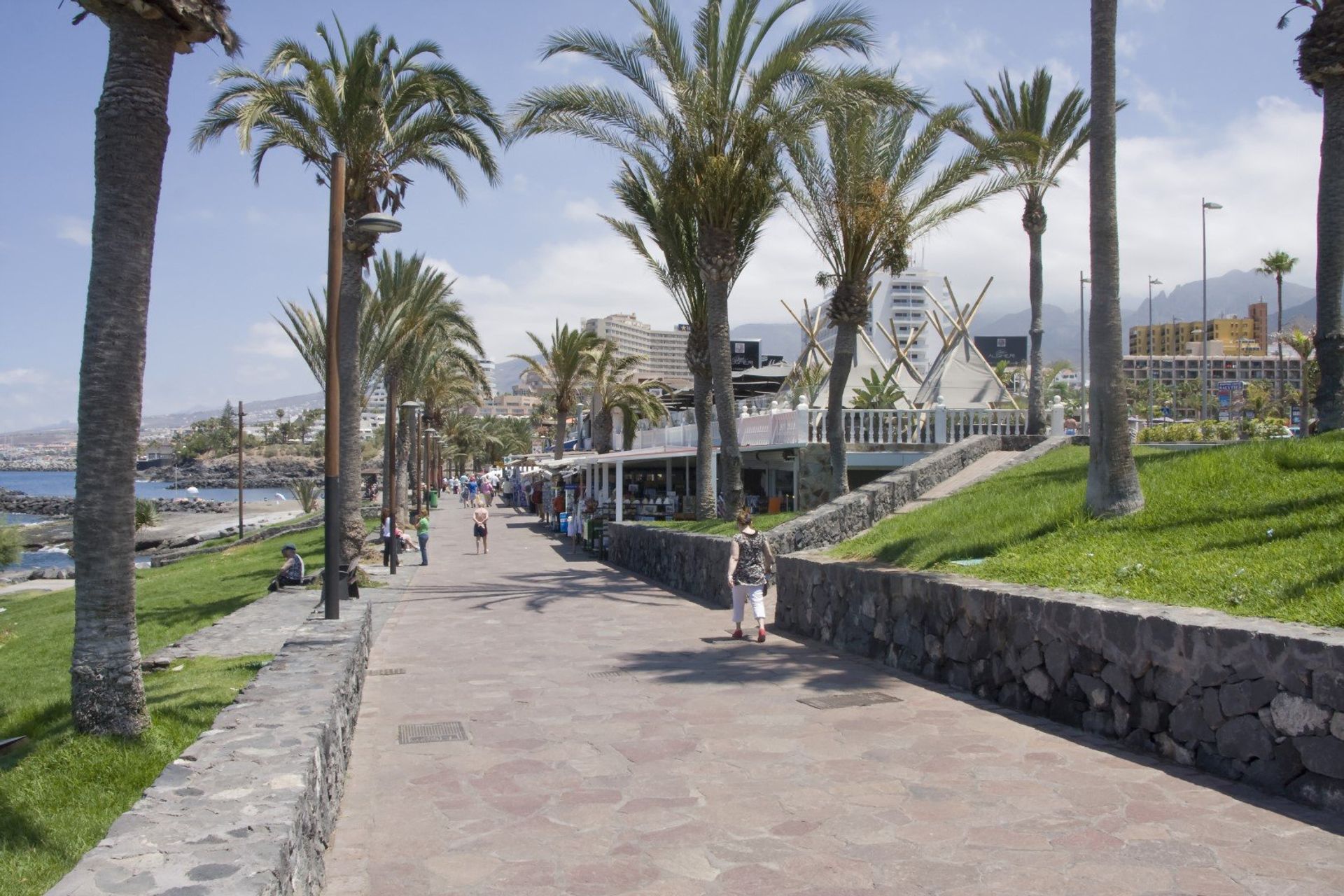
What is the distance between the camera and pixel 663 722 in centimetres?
778

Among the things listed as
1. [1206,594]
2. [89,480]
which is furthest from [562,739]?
[1206,594]

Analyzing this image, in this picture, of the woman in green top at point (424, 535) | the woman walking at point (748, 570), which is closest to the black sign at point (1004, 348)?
the woman in green top at point (424, 535)

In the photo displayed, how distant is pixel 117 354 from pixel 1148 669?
6742mm

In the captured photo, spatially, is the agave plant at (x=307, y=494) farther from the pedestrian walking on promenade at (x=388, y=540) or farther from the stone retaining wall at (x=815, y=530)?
the stone retaining wall at (x=815, y=530)

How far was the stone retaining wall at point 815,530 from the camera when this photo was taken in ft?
52.0

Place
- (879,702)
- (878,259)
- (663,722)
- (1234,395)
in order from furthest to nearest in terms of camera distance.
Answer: (1234,395)
(878,259)
(879,702)
(663,722)

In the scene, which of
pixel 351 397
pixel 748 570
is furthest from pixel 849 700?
pixel 351 397

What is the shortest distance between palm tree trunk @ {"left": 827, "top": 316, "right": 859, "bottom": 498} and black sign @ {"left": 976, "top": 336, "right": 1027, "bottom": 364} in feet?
496

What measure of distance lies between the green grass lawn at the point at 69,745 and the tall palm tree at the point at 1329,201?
44.8ft

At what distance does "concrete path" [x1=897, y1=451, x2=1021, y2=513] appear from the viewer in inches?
661

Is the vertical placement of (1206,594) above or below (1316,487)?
below

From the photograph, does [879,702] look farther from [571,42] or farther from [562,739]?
[571,42]

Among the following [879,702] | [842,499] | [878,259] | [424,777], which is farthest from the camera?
[878,259]

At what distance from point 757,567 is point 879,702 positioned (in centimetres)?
372
